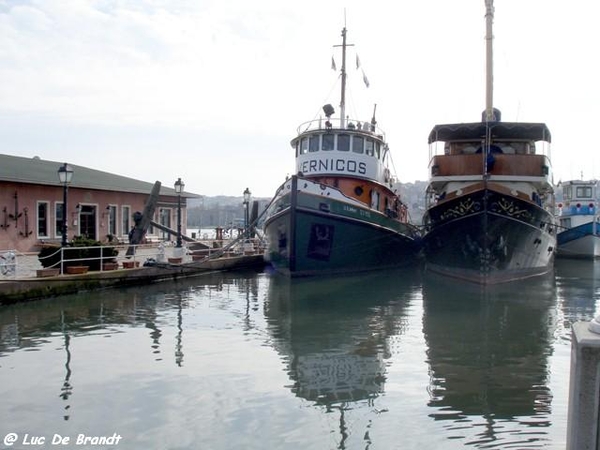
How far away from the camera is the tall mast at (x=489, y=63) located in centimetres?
2411

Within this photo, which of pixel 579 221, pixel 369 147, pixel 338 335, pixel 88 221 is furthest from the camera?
pixel 579 221

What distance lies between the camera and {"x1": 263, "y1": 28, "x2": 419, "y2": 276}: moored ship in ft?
65.6

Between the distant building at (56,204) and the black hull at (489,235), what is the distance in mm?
12554

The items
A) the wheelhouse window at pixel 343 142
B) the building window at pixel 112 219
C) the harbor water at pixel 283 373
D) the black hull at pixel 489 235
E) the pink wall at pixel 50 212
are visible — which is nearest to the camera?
the harbor water at pixel 283 373

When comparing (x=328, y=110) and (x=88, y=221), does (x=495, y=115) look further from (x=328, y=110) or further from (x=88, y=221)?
(x=88, y=221)

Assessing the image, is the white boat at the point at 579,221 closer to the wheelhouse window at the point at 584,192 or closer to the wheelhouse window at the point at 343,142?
the wheelhouse window at the point at 584,192

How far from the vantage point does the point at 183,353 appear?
9484 mm

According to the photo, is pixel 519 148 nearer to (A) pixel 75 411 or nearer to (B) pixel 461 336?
(B) pixel 461 336

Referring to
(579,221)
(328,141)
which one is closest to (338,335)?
(328,141)

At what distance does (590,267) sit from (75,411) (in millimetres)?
28728

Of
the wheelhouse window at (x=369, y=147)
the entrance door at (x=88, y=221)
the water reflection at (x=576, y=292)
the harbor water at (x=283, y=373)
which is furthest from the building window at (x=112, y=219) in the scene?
the water reflection at (x=576, y=292)

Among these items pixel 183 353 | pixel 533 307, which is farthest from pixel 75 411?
pixel 533 307

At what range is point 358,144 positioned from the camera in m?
23.1

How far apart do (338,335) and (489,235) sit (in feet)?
30.7
